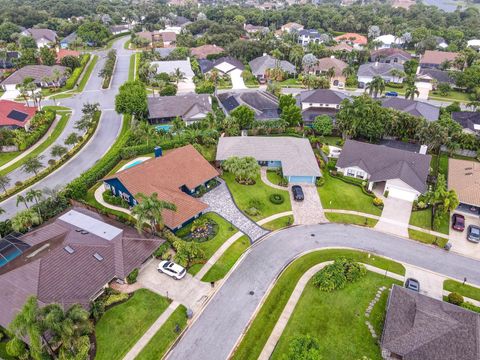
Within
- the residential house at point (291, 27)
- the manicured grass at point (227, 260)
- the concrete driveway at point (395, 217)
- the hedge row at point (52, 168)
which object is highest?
the residential house at point (291, 27)

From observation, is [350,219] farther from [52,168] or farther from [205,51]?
[205,51]

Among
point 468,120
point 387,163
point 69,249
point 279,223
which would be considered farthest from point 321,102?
point 69,249

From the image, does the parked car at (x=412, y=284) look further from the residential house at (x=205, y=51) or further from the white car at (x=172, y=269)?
the residential house at (x=205, y=51)

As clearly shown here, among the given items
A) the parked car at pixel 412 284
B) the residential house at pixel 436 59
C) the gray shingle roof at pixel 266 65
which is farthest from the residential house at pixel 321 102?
the residential house at pixel 436 59

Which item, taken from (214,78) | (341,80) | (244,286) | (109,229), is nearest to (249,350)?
(244,286)

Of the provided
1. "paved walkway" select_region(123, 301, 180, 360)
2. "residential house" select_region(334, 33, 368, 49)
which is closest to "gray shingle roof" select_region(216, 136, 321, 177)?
"paved walkway" select_region(123, 301, 180, 360)

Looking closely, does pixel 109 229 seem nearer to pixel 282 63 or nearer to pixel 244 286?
pixel 244 286
